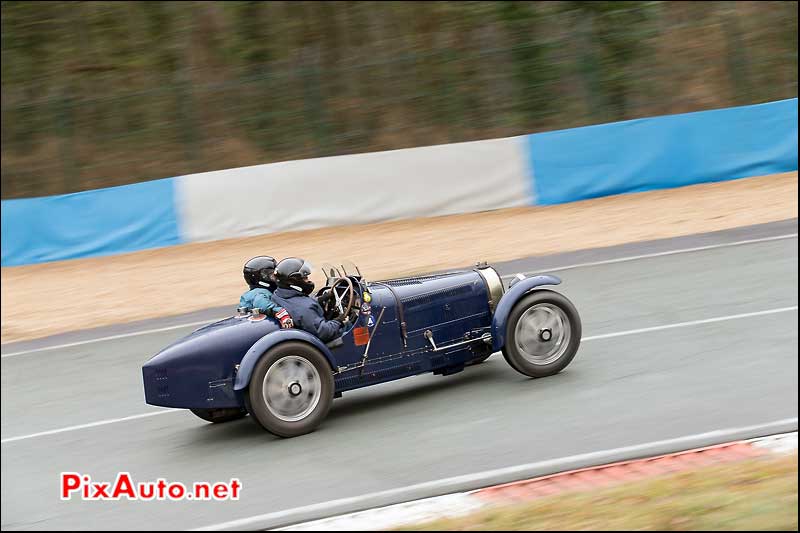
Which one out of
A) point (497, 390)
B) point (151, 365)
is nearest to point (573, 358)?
point (497, 390)

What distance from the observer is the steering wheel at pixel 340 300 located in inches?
332

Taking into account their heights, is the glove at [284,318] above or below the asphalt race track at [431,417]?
above

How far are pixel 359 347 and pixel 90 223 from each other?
449 inches

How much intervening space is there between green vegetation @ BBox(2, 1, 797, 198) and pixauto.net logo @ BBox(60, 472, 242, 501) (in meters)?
15.2

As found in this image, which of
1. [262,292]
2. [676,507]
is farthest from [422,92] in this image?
[676,507]

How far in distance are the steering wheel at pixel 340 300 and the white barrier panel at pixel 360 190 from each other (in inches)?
393

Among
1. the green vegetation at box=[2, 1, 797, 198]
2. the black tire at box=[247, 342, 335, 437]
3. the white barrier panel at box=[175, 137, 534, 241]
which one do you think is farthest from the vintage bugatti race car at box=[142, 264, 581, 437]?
the green vegetation at box=[2, 1, 797, 198]

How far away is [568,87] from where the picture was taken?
22781 millimetres

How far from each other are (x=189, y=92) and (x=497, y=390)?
1513 cm

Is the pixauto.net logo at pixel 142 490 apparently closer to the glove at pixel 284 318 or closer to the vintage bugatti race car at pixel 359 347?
the vintage bugatti race car at pixel 359 347

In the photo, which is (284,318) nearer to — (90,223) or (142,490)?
(142,490)

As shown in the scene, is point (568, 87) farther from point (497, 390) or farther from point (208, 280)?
point (497, 390)

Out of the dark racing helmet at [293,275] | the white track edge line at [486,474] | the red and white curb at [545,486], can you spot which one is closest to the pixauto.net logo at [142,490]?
the white track edge line at [486,474]

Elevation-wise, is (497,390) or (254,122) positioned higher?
(254,122)
